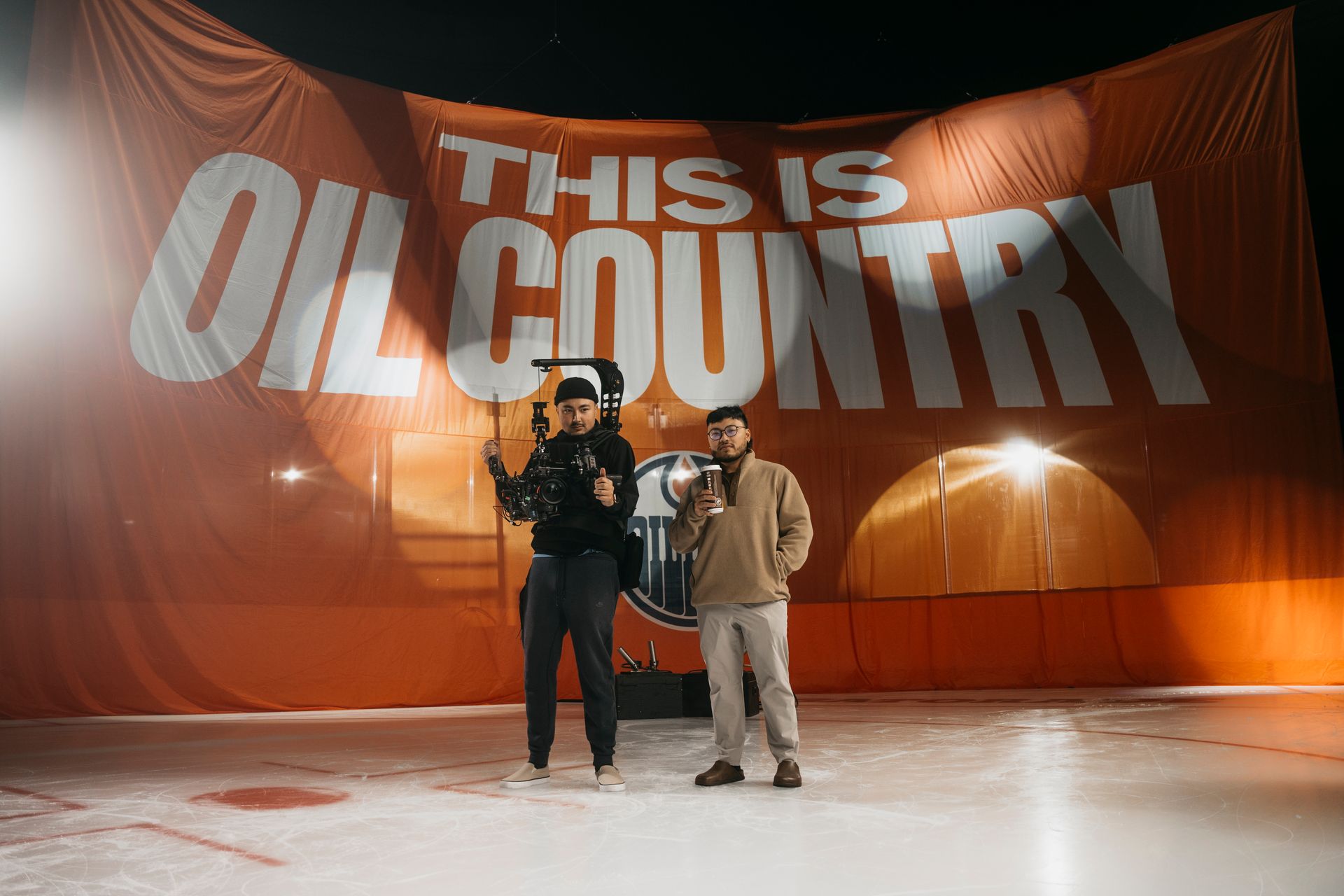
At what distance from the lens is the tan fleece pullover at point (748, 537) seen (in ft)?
10.1

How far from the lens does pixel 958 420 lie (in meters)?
8.37

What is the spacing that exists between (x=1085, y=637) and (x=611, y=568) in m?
6.05

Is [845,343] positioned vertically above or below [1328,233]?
below

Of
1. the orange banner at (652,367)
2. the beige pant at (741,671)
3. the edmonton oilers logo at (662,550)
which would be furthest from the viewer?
the edmonton oilers logo at (662,550)

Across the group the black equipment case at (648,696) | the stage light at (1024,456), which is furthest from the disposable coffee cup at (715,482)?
the stage light at (1024,456)

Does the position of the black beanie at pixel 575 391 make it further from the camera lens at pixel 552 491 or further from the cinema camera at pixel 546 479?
the camera lens at pixel 552 491

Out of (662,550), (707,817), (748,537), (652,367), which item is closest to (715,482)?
(748,537)

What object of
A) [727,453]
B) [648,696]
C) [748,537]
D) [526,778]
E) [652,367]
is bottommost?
[648,696]

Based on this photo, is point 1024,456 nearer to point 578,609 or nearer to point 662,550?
point 662,550

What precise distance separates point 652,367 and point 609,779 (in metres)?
5.76

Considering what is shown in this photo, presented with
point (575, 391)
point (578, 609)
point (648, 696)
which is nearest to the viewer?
point (578, 609)

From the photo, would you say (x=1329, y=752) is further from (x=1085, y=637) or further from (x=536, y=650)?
(x=1085, y=637)

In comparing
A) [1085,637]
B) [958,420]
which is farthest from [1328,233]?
[1085,637]

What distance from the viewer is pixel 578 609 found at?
3.05 meters
